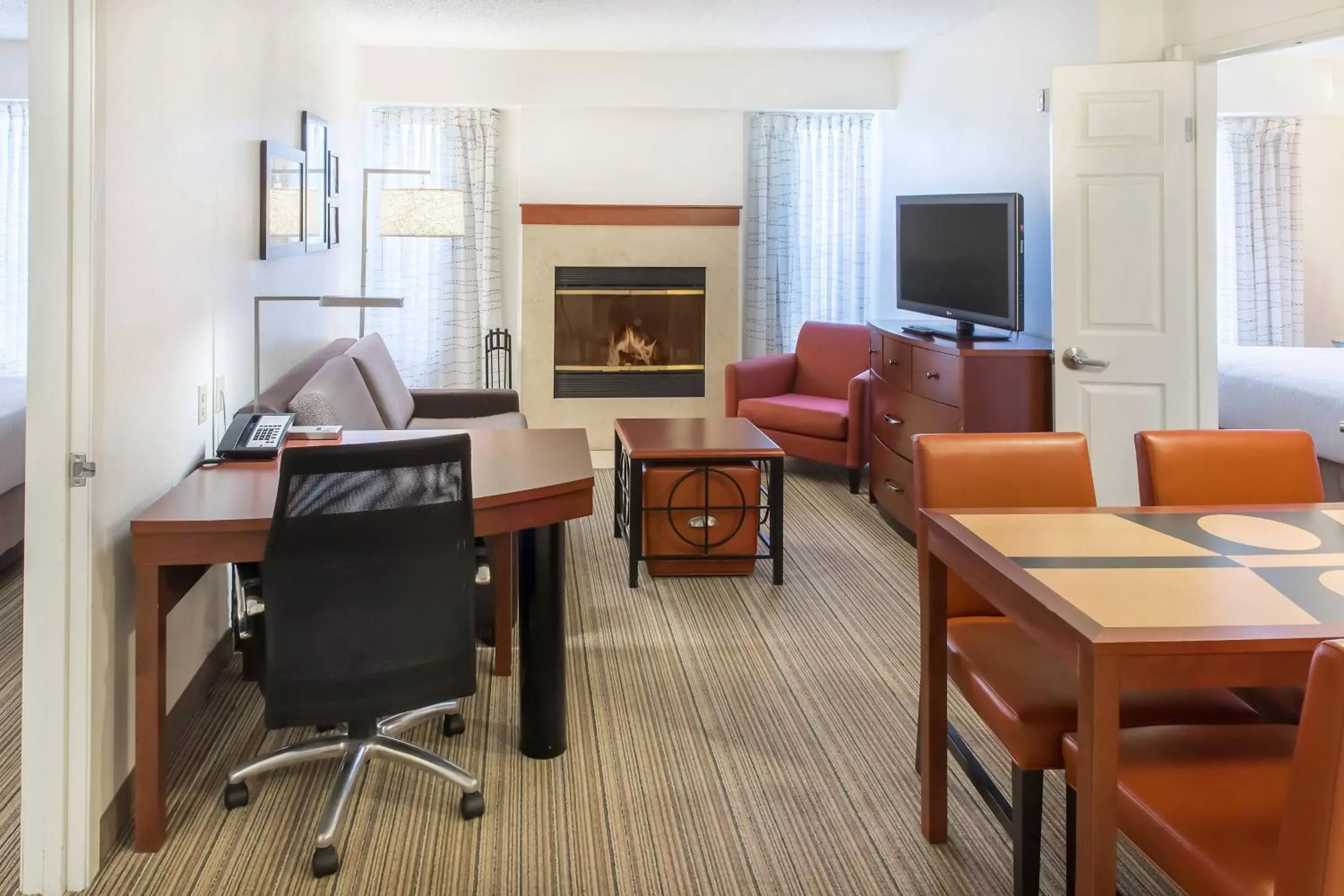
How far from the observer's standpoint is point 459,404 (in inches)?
217

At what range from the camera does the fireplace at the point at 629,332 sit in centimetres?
713

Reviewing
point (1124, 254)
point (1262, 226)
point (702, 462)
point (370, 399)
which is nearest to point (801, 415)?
point (702, 462)

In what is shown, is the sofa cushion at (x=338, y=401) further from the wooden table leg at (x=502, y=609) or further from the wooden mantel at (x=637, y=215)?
the wooden mantel at (x=637, y=215)

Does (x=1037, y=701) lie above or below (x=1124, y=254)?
below

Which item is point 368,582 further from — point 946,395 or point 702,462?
point 946,395

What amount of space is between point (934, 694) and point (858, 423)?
3.74 meters

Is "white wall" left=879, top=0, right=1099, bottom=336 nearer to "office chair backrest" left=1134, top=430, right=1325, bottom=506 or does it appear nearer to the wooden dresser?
the wooden dresser

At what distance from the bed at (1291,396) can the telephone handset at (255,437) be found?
3736 mm

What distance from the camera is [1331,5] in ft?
11.5

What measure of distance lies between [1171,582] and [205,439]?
2.59 m

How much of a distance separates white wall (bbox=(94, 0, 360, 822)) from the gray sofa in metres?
0.22

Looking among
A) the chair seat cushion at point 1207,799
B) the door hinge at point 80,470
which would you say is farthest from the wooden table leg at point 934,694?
the door hinge at point 80,470

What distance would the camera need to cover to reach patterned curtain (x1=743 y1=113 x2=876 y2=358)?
24.1ft

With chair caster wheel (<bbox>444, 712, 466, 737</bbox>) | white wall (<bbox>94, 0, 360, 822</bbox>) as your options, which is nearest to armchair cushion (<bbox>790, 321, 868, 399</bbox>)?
Answer: white wall (<bbox>94, 0, 360, 822</bbox>)
